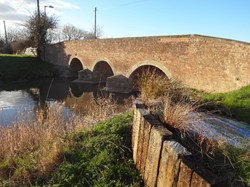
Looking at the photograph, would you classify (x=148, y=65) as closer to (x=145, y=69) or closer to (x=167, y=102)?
(x=145, y=69)

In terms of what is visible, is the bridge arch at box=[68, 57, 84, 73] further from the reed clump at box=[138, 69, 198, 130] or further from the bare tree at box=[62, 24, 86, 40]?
the bare tree at box=[62, 24, 86, 40]

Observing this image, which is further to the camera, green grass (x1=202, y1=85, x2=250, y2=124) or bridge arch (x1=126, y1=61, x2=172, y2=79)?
bridge arch (x1=126, y1=61, x2=172, y2=79)

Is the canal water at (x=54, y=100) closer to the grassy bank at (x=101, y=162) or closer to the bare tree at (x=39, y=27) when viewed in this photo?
the grassy bank at (x=101, y=162)

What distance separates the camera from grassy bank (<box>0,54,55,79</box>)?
25.9 meters

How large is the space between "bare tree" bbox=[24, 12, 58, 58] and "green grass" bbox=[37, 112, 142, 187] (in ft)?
92.9

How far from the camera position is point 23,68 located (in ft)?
89.9

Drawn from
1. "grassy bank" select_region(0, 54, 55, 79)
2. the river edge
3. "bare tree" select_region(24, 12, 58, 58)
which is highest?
"bare tree" select_region(24, 12, 58, 58)

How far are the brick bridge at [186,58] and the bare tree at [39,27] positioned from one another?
33.4 ft

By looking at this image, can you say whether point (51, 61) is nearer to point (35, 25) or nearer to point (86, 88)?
point (35, 25)

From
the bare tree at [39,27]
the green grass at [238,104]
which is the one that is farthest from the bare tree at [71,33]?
the green grass at [238,104]

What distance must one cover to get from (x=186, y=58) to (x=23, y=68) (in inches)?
782

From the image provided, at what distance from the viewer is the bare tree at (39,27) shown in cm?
3012

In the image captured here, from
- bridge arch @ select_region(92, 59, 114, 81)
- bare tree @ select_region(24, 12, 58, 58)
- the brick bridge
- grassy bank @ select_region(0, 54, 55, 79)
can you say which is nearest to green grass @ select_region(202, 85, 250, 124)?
the brick bridge

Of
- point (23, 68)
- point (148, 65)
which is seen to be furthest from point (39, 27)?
point (148, 65)
